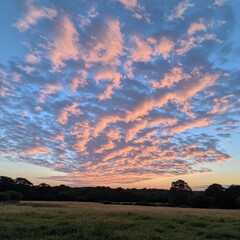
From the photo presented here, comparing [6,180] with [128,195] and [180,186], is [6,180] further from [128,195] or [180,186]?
[180,186]

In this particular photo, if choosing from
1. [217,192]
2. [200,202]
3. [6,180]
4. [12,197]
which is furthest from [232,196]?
[6,180]

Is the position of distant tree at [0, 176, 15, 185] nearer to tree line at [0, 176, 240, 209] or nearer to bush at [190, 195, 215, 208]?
tree line at [0, 176, 240, 209]

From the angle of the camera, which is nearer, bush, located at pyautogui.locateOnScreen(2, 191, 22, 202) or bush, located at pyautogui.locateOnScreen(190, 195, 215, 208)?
bush, located at pyautogui.locateOnScreen(2, 191, 22, 202)

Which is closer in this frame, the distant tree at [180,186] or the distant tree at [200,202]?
the distant tree at [200,202]

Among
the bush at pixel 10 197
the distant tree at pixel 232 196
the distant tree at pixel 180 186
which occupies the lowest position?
the bush at pixel 10 197

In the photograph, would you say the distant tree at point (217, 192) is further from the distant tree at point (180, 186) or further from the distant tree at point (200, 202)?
the distant tree at point (180, 186)

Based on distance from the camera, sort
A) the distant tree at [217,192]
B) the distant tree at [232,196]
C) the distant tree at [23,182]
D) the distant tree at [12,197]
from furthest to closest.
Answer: the distant tree at [23,182] → the distant tree at [217,192] → the distant tree at [232,196] → the distant tree at [12,197]

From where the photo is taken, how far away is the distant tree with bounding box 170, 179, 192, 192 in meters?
146

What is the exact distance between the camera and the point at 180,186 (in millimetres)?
148000

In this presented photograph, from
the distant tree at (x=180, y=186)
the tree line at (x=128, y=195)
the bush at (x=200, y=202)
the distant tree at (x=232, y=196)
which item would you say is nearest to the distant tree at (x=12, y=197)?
the tree line at (x=128, y=195)

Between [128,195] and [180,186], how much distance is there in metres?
33.9

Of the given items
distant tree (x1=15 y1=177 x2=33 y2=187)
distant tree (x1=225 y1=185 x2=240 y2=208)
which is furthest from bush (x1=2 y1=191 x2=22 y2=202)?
distant tree (x1=225 y1=185 x2=240 y2=208)

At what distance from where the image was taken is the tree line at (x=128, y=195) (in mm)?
95125

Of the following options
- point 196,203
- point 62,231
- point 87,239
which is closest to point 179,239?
point 87,239
